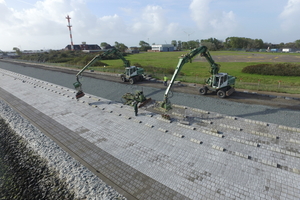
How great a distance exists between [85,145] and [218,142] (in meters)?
10.1

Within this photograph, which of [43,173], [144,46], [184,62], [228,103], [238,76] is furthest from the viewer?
[144,46]

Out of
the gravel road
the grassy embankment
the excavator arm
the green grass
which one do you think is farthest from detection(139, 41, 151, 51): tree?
the excavator arm

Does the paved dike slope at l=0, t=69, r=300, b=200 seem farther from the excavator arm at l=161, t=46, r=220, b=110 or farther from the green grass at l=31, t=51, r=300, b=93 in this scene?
the green grass at l=31, t=51, r=300, b=93

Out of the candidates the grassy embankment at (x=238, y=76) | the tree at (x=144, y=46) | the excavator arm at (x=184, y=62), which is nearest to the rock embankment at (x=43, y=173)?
the excavator arm at (x=184, y=62)

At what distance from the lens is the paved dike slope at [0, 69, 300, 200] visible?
29.4ft

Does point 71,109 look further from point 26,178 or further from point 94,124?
point 26,178

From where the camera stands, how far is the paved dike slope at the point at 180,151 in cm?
895

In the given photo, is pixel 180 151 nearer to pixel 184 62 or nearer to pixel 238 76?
pixel 184 62

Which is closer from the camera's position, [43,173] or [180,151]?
[43,173]

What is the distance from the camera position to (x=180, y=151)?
11812 millimetres

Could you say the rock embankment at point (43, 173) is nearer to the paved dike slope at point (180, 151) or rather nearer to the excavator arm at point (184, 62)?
the paved dike slope at point (180, 151)

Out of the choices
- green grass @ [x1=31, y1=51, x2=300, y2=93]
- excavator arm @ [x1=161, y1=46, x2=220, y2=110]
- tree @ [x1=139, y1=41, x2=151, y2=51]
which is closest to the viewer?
excavator arm @ [x1=161, y1=46, x2=220, y2=110]

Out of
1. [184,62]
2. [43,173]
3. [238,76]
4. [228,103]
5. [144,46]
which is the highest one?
[144,46]

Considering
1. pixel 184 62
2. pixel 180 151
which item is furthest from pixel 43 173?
pixel 184 62
